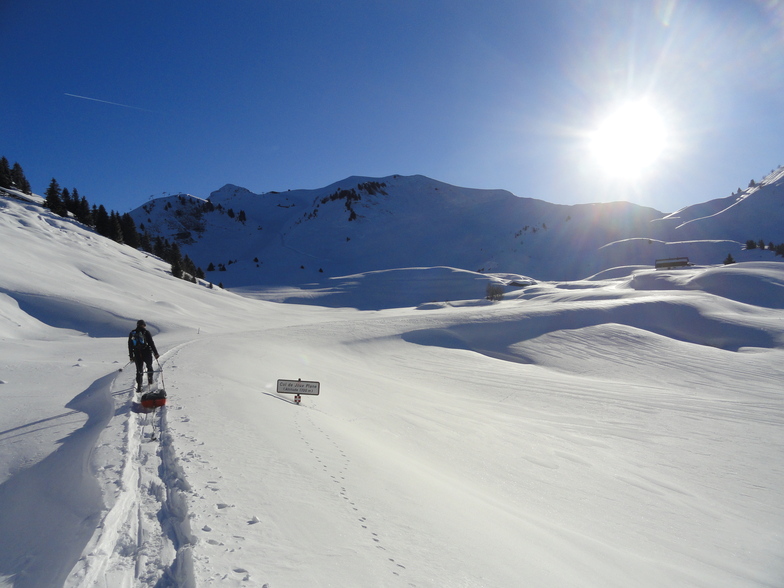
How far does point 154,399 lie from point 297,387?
3.44 metres

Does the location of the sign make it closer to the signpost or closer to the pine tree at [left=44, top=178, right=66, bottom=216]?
the signpost

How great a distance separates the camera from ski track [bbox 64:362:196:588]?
8.48ft

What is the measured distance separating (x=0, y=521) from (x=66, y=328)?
19.3 m

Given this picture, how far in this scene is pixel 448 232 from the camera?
118188mm

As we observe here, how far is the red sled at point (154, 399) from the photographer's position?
6.52 meters

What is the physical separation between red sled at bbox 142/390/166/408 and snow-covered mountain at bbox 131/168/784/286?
7132 centimetres

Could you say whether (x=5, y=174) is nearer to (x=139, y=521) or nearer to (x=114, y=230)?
(x=114, y=230)

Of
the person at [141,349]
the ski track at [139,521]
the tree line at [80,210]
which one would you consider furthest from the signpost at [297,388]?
the tree line at [80,210]

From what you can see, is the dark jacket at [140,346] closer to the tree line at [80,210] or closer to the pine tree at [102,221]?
the tree line at [80,210]

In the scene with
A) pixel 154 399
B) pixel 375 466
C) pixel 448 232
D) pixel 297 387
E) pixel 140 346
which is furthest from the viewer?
pixel 448 232

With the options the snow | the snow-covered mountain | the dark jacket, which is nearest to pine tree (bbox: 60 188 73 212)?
the snow-covered mountain

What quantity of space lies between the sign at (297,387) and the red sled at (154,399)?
2.94 metres

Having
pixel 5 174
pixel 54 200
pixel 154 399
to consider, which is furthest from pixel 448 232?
pixel 154 399

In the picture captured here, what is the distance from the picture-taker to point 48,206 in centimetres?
4556
